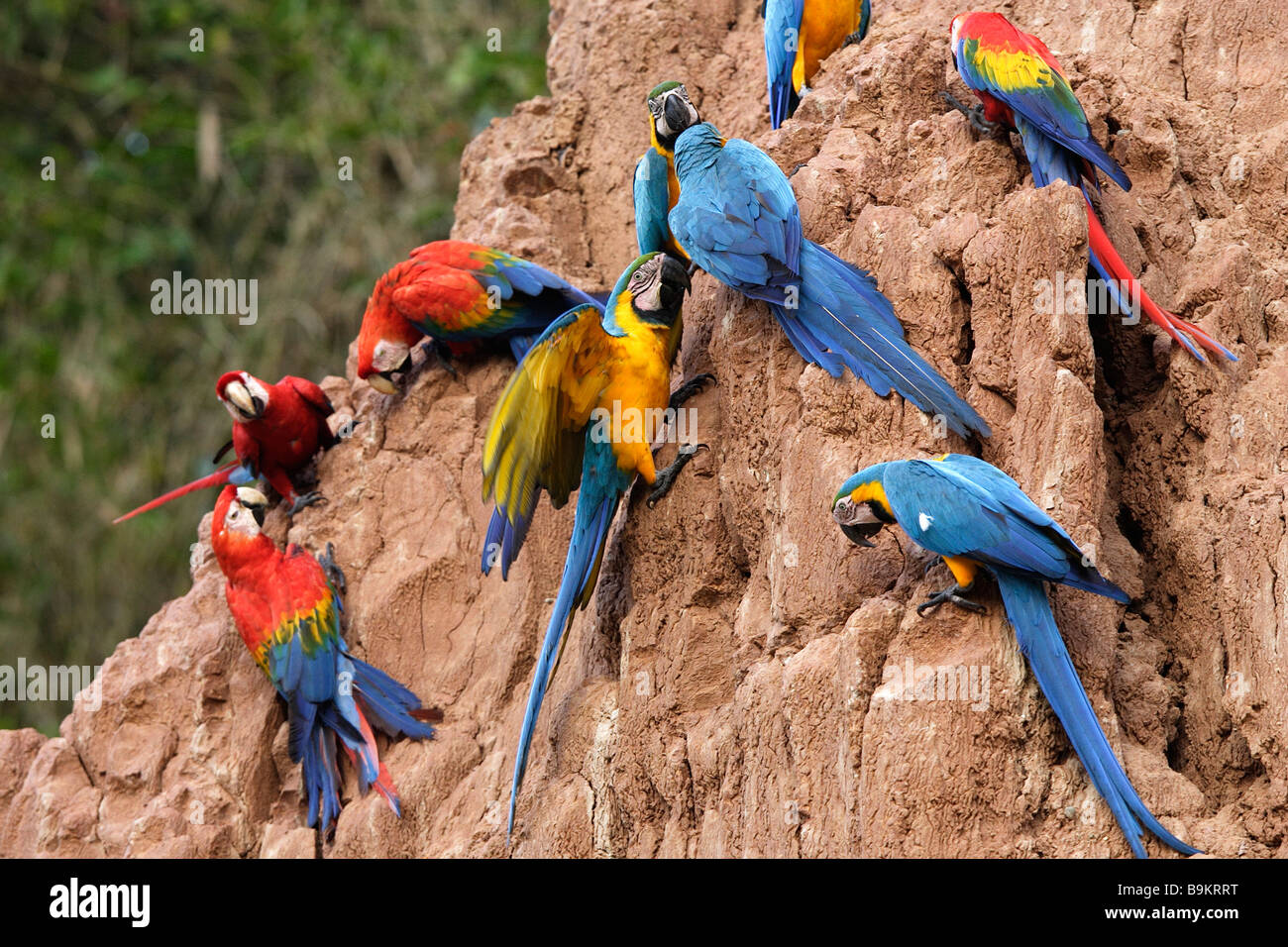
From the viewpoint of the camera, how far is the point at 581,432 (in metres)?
→ 3.86

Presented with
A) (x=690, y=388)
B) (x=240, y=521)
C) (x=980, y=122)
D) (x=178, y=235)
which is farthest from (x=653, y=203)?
(x=178, y=235)

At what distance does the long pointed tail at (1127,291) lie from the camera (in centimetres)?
331

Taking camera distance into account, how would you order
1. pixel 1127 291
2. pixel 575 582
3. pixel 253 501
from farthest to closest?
pixel 253 501
pixel 575 582
pixel 1127 291

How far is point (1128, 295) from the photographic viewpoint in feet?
11.1

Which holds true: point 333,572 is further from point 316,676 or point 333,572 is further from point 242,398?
point 242,398

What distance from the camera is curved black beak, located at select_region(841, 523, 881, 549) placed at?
3.15m

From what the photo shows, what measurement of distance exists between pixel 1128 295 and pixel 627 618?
4.99 ft

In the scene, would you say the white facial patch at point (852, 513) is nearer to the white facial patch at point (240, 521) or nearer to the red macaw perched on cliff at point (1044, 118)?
the red macaw perched on cliff at point (1044, 118)

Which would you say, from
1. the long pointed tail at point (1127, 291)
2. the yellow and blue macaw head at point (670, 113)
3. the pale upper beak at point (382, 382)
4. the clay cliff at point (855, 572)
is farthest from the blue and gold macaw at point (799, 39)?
the pale upper beak at point (382, 382)

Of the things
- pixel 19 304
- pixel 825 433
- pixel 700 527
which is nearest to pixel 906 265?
pixel 825 433

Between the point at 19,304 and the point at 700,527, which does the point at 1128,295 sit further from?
the point at 19,304

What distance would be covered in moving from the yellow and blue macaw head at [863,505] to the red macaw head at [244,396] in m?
2.33

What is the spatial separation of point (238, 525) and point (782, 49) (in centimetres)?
230

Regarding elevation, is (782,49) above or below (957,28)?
above
